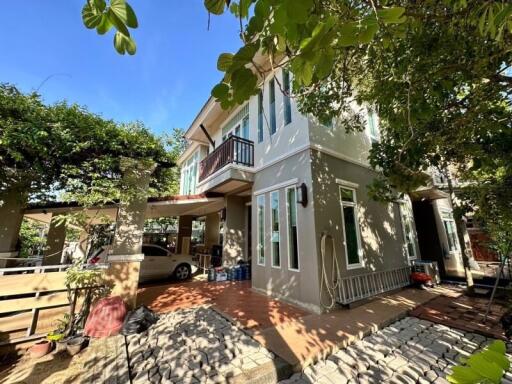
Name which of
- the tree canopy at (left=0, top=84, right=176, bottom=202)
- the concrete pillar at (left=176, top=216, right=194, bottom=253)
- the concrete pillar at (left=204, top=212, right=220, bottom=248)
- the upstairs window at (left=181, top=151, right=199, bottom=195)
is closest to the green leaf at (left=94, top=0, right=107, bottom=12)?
the tree canopy at (left=0, top=84, right=176, bottom=202)

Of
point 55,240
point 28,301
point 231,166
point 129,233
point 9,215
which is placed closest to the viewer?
point 28,301

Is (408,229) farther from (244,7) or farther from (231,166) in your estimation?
(244,7)

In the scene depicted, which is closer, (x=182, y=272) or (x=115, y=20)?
(x=115, y=20)

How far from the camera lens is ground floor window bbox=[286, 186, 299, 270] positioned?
6102 millimetres

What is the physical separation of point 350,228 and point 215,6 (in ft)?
21.1

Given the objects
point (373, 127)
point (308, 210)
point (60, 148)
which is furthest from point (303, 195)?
point (60, 148)

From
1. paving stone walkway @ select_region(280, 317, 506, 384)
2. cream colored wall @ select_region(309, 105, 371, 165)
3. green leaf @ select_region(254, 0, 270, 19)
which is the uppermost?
cream colored wall @ select_region(309, 105, 371, 165)

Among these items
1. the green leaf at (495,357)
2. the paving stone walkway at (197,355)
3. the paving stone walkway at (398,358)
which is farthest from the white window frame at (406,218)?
the green leaf at (495,357)

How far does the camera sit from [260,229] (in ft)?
24.7

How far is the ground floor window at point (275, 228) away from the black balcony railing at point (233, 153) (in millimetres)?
1852

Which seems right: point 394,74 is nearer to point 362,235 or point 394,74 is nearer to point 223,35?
point 223,35

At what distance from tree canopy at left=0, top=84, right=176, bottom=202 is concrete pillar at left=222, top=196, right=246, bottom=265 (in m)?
4.42

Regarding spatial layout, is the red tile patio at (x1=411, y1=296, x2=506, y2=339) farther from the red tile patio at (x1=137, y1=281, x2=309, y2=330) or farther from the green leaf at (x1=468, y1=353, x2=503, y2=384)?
the green leaf at (x1=468, y1=353, x2=503, y2=384)

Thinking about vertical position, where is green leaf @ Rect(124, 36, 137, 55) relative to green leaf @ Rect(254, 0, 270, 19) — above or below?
above
